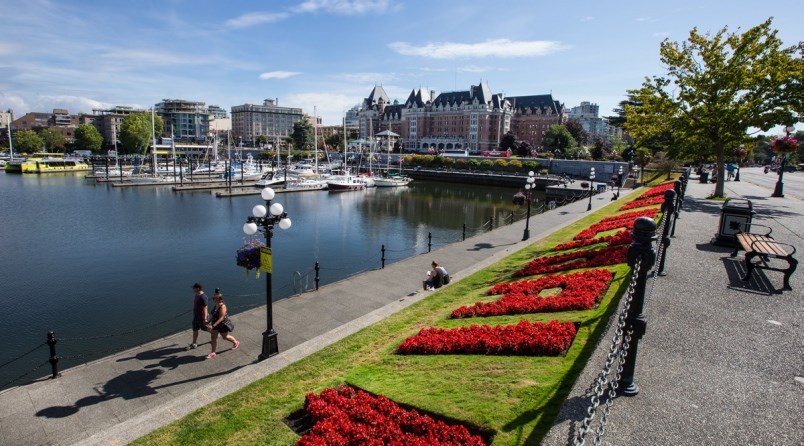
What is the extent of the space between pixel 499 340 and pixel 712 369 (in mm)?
3419

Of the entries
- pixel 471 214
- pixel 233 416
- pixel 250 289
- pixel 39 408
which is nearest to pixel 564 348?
pixel 233 416

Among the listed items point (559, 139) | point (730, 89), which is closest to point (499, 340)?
point (730, 89)

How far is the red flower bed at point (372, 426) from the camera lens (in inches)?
240

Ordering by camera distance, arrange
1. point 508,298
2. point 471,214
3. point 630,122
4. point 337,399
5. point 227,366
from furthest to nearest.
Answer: point 471,214
point 630,122
point 508,298
point 227,366
point 337,399

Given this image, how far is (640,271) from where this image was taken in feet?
18.0

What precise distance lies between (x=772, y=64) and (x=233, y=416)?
32.4 meters

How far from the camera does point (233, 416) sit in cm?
786

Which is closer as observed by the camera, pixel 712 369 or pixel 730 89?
pixel 712 369

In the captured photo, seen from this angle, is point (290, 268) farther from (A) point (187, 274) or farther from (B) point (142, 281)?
(B) point (142, 281)

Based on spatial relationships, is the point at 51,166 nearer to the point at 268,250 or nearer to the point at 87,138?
the point at 87,138

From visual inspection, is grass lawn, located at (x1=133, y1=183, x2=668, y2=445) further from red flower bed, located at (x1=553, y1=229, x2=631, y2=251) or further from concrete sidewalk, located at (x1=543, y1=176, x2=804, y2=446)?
red flower bed, located at (x1=553, y1=229, x2=631, y2=251)

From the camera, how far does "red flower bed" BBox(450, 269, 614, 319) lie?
10.3 metres

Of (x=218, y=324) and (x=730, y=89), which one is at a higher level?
(x=730, y=89)

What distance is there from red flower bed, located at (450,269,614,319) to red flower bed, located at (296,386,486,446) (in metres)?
4.83
